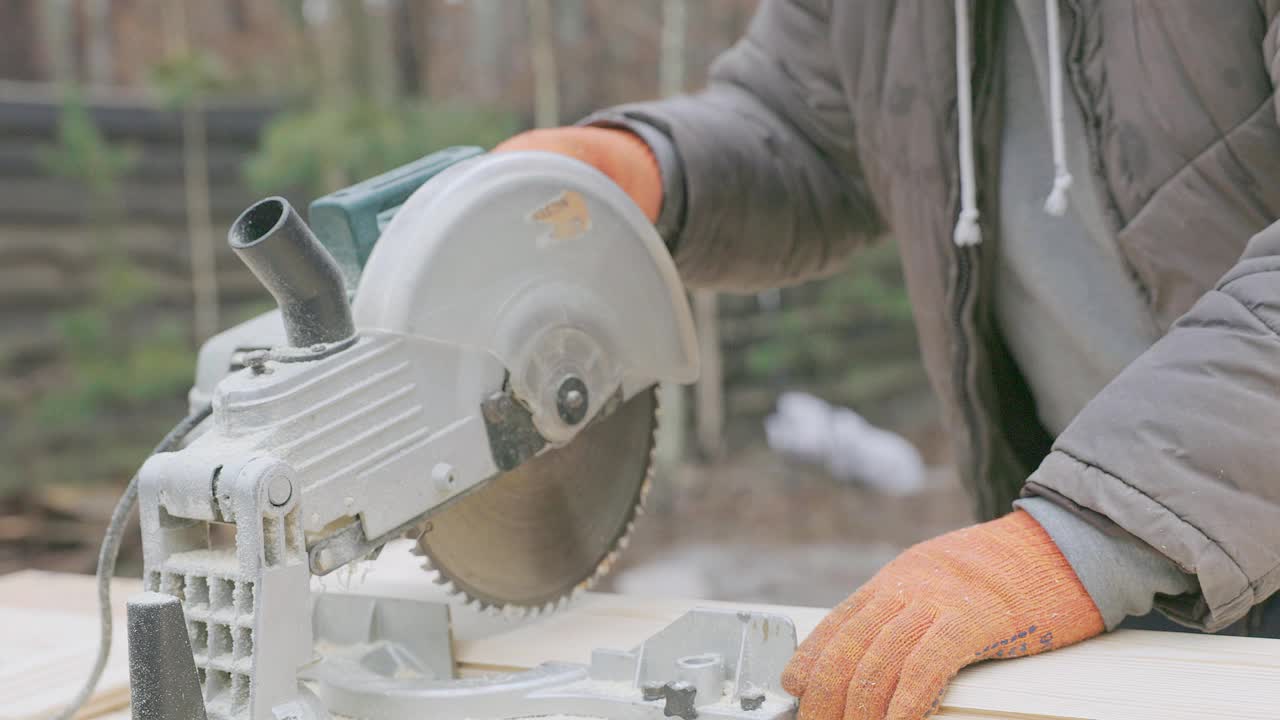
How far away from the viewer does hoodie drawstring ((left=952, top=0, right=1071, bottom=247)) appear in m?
1.32

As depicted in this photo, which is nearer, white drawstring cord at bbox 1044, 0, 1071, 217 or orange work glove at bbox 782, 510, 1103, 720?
orange work glove at bbox 782, 510, 1103, 720

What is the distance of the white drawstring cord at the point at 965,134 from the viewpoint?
55.2 inches

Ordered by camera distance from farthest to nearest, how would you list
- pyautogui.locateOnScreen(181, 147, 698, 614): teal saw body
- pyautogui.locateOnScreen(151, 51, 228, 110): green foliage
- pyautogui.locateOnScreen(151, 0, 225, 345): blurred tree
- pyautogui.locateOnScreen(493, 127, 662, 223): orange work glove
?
pyautogui.locateOnScreen(151, 0, 225, 345): blurred tree
pyautogui.locateOnScreen(151, 51, 228, 110): green foliage
pyautogui.locateOnScreen(493, 127, 662, 223): orange work glove
pyautogui.locateOnScreen(181, 147, 698, 614): teal saw body

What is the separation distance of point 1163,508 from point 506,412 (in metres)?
0.57

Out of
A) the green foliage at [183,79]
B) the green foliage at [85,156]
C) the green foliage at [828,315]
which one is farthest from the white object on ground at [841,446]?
the green foliage at [85,156]

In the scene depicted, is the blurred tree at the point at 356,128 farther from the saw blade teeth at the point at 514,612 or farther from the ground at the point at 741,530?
the saw blade teeth at the point at 514,612

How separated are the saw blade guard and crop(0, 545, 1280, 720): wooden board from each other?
219 millimetres

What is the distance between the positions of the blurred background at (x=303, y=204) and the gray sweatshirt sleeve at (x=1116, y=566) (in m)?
3.66

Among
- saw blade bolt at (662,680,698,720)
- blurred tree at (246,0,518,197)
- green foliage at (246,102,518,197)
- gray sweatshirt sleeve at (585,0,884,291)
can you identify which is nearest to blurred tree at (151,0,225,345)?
blurred tree at (246,0,518,197)

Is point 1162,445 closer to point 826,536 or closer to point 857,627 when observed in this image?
point 857,627

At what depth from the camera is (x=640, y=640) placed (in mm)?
1249

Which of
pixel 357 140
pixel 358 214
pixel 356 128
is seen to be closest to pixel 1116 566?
pixel 358 214

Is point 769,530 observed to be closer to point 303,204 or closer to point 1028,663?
point 303,204

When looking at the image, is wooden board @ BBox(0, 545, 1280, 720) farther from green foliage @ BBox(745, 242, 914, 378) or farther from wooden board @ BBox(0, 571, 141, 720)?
green foliage @ BBox(745, 242, 914, 378)
